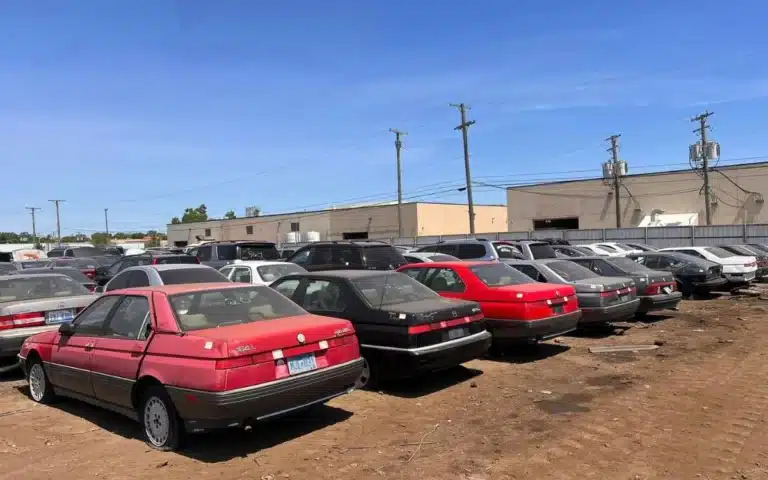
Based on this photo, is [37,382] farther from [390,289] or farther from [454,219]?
[454,219]

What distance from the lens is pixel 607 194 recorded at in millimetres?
49281

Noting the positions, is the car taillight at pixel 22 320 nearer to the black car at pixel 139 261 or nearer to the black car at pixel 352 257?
the black car at pixel 139 261

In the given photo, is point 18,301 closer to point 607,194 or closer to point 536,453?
point 536,453

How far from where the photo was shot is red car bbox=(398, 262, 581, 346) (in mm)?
8797

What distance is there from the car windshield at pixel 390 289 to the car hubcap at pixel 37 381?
13.0 feet

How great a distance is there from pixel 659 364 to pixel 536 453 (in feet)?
14.8

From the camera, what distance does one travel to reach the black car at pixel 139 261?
50.9ft

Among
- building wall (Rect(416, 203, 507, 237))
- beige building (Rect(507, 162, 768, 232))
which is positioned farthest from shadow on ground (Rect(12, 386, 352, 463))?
building wall (Rect(416, 203, 507, 237))

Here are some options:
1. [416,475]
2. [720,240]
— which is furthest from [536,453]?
[720,240]

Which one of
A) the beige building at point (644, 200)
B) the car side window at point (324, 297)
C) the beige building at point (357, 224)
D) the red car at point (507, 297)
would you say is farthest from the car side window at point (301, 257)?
the beige building at point (357, 224)

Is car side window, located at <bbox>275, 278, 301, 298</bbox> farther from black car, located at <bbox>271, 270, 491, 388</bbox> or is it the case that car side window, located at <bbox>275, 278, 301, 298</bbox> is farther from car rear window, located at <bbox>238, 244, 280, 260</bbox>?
car rear window, located at <bbox>238, 244, 280, 260</bbox>

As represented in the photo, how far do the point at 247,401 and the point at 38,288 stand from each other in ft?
22.0

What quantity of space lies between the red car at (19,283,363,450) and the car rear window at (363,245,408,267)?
283 inches

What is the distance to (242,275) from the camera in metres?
12.2
